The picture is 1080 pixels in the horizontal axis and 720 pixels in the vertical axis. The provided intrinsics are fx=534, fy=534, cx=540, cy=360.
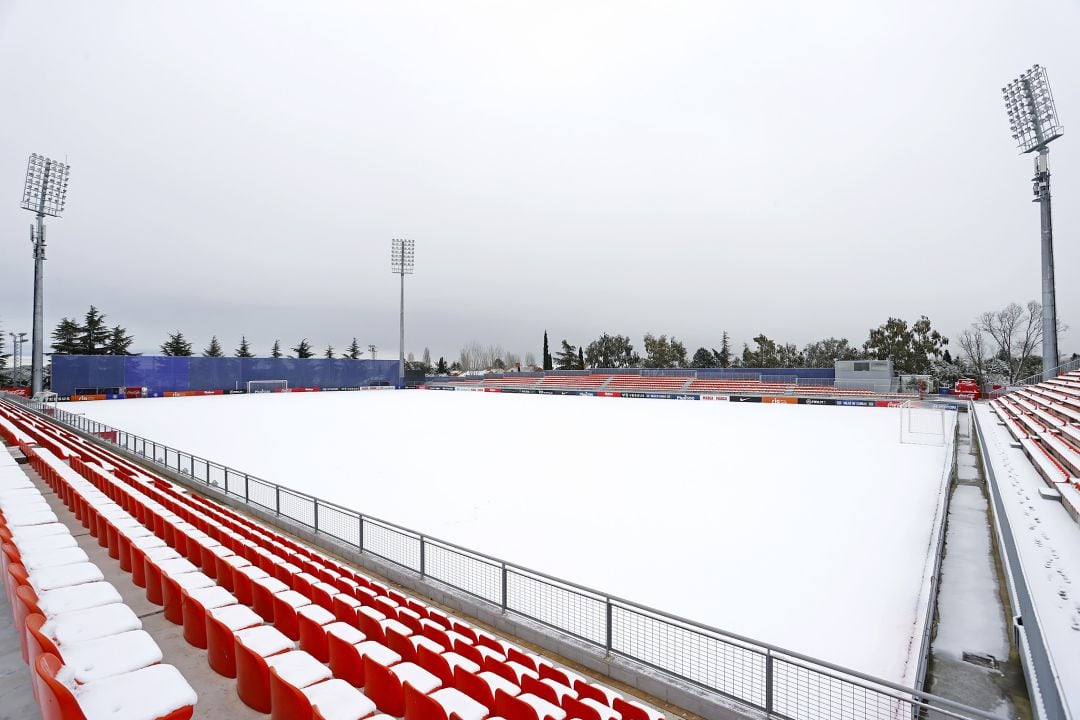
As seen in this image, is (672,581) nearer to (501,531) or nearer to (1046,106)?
(501,531)

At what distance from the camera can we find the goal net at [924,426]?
19608 millimetres

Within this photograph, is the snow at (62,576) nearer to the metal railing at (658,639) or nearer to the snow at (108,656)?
the snow at (108,656)

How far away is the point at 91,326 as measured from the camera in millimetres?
60938

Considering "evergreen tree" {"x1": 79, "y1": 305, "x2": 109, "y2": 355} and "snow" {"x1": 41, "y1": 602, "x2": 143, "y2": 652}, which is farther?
"evergreen tree" {"x1": 79, "y1": 305, "x2": 109, "y2": 355}

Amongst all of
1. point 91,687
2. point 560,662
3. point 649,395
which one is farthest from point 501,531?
point 649,395

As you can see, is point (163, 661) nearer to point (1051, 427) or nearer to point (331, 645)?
point (331, 645)

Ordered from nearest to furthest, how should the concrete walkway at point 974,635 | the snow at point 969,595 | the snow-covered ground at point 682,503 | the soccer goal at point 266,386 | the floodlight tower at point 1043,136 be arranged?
the concrete walkway at point 974,635 < the snow at point 969,595 < the snow-covered ground at point 682,503 < the floodlight tower at point 1043,136 < the soccer goal at point 266,386

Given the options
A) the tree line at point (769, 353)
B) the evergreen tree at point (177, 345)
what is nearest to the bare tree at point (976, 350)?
the tree line at point (769, 353)

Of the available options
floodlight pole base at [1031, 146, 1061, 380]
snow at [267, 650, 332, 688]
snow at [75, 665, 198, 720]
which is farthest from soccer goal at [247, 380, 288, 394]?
floodlight pole base at [1031, 146, 1061, 380]

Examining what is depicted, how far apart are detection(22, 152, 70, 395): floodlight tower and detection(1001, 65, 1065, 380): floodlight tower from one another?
51.4 m

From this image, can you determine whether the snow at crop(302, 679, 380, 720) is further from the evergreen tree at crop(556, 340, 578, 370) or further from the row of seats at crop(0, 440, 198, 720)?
the evergreen tree at crop(556, 340, 578, 370)

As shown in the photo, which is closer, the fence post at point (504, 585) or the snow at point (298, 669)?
the snow at point (298, 669)

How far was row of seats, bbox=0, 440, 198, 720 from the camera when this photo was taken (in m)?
2.31

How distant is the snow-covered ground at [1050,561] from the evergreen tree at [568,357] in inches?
3017
